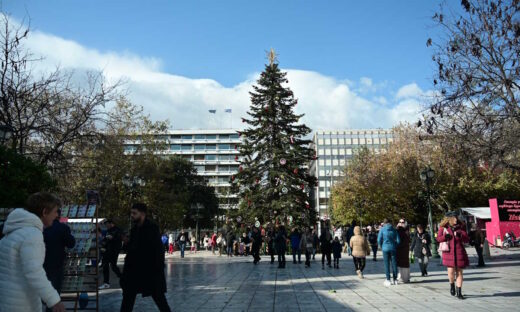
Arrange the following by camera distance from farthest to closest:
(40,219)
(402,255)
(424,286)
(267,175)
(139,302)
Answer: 1. (267,175)
2. (402,255)
3. (424,286)
4. (139,302)
5. (40,219)

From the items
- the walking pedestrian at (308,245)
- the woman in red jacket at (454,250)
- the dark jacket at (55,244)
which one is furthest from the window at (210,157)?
the dark jacket at (55,244)

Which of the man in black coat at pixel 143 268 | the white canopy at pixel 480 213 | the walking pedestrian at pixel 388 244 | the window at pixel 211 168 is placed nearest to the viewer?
the man in black coat at pixel 143 268

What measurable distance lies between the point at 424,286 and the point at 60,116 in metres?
14.4

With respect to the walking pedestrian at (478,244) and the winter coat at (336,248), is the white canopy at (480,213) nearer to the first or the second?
the walking pedestrian at (478,244)

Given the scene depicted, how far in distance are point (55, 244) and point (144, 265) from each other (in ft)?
4.45

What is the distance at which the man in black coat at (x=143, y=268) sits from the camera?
18.9ft

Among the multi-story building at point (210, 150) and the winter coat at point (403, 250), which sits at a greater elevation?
the multi-story building at point (210, 150)

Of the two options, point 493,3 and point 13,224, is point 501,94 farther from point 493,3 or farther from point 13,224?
point 13,224

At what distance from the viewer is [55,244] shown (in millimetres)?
6102

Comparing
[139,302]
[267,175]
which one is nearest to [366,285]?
[139,302]

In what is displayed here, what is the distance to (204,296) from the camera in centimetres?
1010

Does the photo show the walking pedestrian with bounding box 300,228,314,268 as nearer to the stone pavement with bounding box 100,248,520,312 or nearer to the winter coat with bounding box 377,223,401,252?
the stone pavement with bounding box 100,248,520,312

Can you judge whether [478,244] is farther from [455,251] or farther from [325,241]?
[455,251]

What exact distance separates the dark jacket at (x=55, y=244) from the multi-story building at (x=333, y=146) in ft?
341
